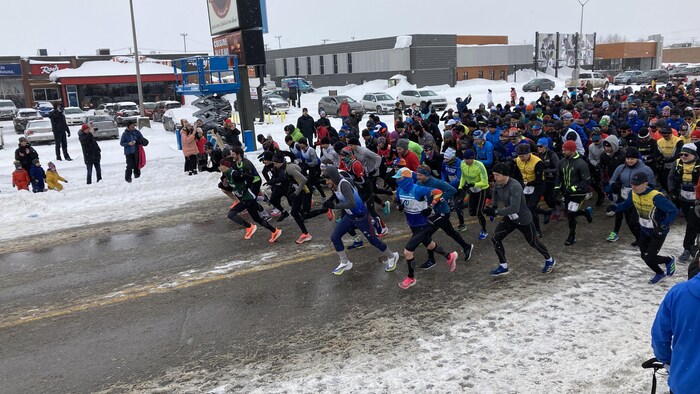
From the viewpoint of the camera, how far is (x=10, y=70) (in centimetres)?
5472

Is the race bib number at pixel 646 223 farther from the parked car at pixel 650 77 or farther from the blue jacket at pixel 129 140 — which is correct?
the parked car at pixel 650 77

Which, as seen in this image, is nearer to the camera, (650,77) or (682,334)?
(682,334)

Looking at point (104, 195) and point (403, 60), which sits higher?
point (403, 60)

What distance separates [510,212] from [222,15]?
17.0 metres

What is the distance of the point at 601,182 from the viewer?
11266 millimetres

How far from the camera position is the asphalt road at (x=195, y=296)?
5.65 meters

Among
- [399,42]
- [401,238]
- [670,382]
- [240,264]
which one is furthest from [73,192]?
[399,42]

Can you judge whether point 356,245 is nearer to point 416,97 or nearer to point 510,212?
point 510,212

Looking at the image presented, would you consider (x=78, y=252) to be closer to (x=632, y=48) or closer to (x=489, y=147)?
(x=489, y=147)

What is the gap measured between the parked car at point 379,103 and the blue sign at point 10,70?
4109cm

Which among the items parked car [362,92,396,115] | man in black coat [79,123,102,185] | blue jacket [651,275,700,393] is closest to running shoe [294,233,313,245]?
blue jacket [651,275,700,393]

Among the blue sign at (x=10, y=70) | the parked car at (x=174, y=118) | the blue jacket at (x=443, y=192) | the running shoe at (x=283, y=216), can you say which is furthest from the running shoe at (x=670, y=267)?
the blue sign at (x=10, y=70)

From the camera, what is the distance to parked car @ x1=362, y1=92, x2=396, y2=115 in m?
34.8

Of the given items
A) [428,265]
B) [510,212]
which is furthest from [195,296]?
[510,212]
